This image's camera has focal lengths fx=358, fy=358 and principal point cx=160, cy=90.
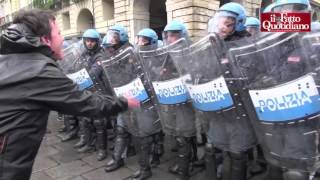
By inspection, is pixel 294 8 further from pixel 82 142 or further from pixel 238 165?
pixel 82 142

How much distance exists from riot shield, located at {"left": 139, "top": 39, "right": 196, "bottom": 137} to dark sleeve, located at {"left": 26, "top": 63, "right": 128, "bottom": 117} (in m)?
1.48

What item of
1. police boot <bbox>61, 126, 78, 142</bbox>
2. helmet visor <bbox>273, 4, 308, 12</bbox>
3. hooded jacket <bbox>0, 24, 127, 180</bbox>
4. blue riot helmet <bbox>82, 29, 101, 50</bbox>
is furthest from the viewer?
police boot <bbox>61, 126, 78, 142</bbox>

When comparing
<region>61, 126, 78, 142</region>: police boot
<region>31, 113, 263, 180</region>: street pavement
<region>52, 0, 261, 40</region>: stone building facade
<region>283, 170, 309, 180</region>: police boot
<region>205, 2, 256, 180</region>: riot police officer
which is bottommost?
<region>31, 113, 263, 180</region>: street pavement

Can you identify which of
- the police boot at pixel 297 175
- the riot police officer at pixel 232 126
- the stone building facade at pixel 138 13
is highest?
the stone building facade at pixel 138 13

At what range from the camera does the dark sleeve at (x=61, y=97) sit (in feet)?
6.47

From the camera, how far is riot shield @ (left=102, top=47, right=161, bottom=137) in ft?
13.1

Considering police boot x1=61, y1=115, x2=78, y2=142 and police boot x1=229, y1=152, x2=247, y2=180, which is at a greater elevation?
police boot x1=229, y1=152, x2=247, y2=180

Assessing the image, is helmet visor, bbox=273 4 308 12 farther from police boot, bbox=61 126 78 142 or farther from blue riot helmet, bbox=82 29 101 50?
police boot, bbox=61 126 78 142

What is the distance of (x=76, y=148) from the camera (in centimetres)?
543

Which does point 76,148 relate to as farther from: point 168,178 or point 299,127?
point 299,127

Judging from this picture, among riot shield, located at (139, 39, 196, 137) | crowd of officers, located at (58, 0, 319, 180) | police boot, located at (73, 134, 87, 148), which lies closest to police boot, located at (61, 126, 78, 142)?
crowd of officers, located at (58, 0, 319, 180)

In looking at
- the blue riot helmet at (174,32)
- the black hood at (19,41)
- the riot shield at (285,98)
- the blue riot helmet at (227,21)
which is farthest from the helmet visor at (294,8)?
the black hood at (19,41)

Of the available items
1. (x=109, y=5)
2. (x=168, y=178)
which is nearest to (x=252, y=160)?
(x=168, y=178)

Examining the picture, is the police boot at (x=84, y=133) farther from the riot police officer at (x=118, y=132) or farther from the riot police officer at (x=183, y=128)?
the riot police officer at (x=183, y=128)
